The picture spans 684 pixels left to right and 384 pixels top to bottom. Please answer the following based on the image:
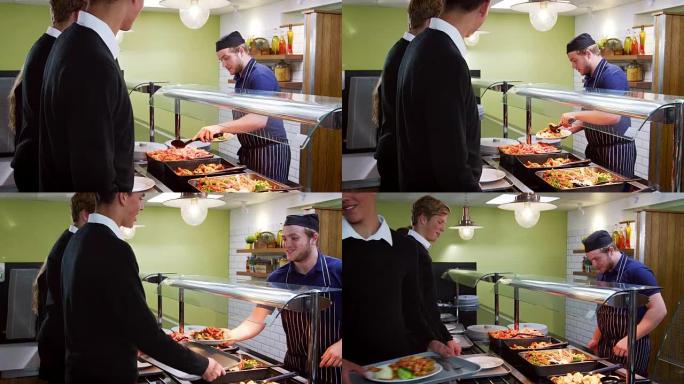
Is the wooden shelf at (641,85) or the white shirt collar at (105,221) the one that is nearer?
the white shirt collar at (105,221)

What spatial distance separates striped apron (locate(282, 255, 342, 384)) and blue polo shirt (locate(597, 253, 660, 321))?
999mm

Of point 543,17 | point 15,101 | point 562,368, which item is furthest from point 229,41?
point 562,368

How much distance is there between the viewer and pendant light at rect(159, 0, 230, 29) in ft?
10.0

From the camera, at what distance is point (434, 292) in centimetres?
328

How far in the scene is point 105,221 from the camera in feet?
10.1

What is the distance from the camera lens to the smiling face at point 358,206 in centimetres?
330

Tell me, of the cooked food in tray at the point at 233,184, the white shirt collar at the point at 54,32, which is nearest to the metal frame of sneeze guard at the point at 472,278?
the cooked food in tray at the point at 233,184

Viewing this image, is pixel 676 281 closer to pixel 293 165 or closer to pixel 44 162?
pixel 293 165

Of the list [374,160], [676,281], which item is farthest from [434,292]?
[676,281]

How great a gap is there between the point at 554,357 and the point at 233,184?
1329mm

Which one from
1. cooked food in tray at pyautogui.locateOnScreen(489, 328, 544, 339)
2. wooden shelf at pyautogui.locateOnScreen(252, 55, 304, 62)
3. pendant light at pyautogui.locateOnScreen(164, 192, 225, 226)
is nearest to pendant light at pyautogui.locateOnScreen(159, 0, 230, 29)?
wooden shelf at pyautogui.locateOnScreen(252, 55, 304, 62)

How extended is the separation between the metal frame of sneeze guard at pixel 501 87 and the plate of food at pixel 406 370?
87cm

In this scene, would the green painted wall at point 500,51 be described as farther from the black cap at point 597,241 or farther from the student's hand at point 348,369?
the student's hand at point 348,369

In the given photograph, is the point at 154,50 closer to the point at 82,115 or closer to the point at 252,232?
the point at 82,115
